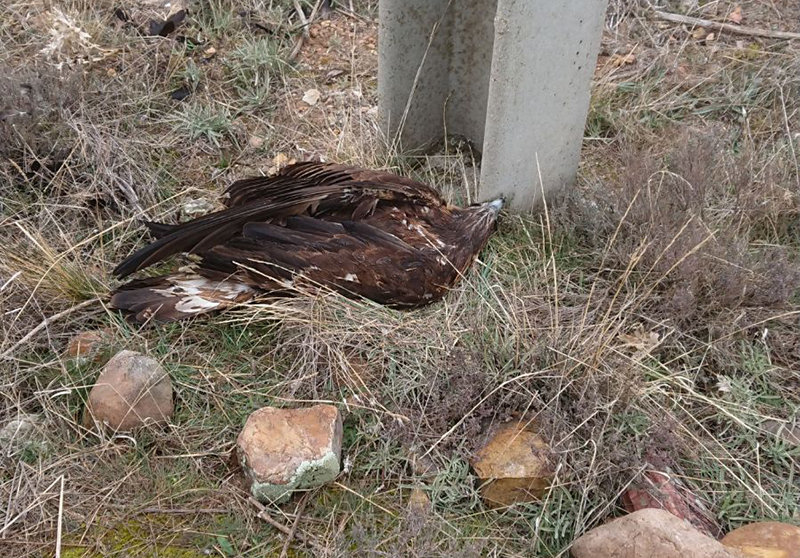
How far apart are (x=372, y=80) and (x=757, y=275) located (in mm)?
2475

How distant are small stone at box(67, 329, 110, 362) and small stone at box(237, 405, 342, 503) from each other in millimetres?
732

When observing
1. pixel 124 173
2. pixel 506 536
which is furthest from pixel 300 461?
pixel 124 173

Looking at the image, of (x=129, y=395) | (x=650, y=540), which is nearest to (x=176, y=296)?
(x=129, y=395)

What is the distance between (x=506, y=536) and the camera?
2264 mm

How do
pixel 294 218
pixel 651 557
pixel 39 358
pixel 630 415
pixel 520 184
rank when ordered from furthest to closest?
pixel 520 184 < pixel 294 218 < pixel 39 358 < pixel 630 415 < pixel 651 557

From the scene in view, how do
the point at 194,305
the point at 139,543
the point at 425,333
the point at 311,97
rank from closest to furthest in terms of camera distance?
the point at 139,543, the point at 425,333, the point at 194,305, the point at 311,97

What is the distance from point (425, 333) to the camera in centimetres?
273

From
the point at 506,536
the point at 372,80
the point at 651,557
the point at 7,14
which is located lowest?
the point at 506,536

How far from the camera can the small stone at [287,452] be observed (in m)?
2.27

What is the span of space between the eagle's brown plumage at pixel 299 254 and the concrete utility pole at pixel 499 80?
1.78 ft

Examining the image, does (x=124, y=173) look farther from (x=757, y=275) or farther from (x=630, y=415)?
(x=757, y=275)

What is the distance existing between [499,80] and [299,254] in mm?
1110

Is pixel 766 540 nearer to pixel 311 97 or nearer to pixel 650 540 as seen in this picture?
pixel 650 540

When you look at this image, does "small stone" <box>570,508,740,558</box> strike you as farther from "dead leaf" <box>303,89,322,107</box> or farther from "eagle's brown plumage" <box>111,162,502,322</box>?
"dead leaf" <box>303,89,322,107</box>
